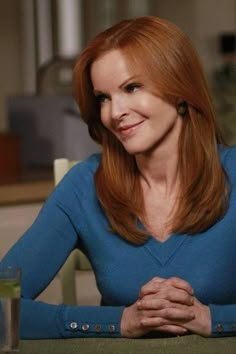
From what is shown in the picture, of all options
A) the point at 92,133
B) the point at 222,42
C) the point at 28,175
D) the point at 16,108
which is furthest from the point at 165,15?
the point at 92,133

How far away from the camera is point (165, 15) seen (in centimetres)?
485

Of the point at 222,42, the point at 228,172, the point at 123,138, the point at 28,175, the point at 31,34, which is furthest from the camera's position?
the point at 222,42

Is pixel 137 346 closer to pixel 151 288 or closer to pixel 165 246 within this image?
pixel 151 288

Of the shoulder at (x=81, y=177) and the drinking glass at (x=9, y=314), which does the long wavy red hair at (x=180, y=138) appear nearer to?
the shoulder at (x=81, y=177)

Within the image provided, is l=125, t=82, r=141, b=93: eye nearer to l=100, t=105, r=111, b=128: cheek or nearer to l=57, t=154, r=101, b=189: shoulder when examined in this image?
l=100, t=105, r=111, b=128: cheek

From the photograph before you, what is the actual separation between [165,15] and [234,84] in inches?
19.5

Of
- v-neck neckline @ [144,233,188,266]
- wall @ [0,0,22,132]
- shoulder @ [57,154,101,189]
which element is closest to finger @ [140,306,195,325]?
v-neck neckline @ [144,233,188,266]

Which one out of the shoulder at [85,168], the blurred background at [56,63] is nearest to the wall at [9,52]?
the blurred background at [56,63]

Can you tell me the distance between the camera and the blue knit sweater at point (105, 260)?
1.61 m

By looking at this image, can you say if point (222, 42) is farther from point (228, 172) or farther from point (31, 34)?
point (228, 172)

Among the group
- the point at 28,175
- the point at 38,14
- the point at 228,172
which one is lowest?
the point at 28,175

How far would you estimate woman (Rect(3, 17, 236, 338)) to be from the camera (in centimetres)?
160

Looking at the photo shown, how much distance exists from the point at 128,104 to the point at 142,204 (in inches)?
8.5

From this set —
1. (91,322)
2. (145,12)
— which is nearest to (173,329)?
(91,322)
